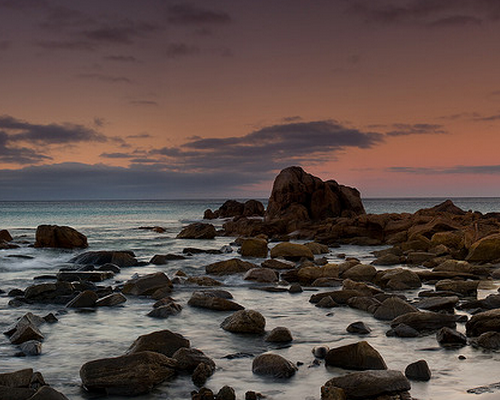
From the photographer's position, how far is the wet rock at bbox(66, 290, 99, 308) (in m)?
11.2

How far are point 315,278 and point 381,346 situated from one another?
723 centimetres

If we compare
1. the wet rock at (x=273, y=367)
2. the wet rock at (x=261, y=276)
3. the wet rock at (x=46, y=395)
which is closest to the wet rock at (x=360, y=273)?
the wet rock at (x=261, y=276)

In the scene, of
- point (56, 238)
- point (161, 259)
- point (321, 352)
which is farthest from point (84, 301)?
point (56, 238)

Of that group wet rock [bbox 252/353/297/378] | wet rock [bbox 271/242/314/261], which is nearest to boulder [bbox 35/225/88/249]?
wet rock [bbox 271/242/314/261]

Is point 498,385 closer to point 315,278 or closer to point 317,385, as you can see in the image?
point 317,385

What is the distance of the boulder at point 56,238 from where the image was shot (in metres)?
27.8

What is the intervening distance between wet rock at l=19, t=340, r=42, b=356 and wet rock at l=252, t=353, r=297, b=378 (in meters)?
3.43

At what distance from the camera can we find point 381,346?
7555 millimetres

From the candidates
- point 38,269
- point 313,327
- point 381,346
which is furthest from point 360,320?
point 38,269

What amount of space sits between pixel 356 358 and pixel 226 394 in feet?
6.52

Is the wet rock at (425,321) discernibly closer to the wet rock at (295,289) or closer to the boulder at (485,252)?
the wet rock at (295,289)

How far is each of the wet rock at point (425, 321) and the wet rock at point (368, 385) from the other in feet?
10.3

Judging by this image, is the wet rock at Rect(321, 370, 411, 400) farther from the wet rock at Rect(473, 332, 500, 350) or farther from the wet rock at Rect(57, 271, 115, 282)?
the wet rock at Rect(57, 271, 115, 282)

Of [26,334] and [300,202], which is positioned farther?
[300,202]
